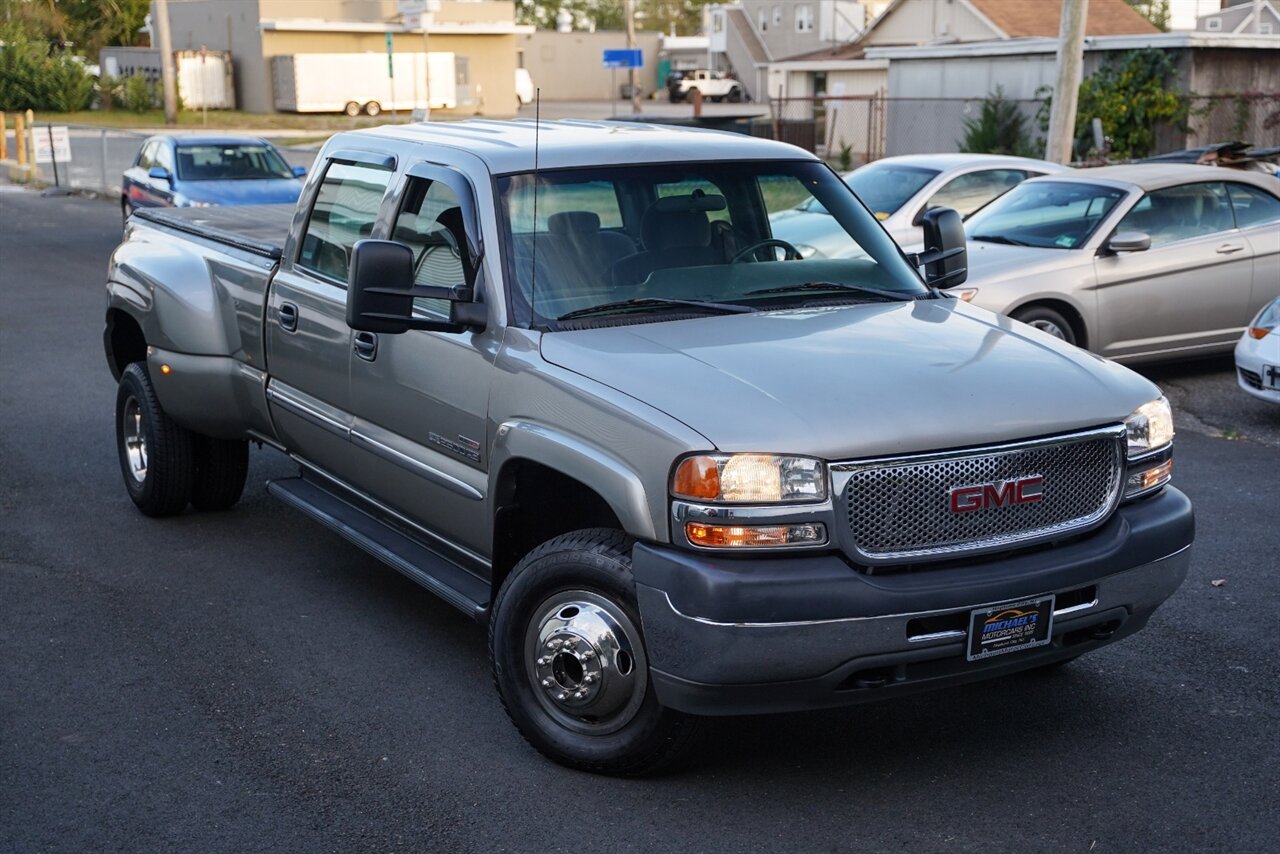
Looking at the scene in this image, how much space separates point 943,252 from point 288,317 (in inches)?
107

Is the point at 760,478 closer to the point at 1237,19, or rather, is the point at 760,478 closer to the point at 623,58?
the point at 623,58

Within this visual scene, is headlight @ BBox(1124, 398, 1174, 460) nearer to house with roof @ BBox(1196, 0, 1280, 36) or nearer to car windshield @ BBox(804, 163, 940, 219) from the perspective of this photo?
car windshield @ BBox(804, 163, 940, 219)

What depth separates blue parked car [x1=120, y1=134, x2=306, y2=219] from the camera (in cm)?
1845

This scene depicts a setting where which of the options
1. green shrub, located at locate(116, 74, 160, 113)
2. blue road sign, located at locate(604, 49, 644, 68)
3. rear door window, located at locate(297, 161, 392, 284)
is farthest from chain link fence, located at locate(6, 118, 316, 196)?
rear door window, located at locate(297, 161, 392, 284)

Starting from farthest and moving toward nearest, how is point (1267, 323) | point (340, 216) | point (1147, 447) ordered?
point (1267, 323)
point (340, 216)
point (1147, 447)

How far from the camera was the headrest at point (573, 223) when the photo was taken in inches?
204

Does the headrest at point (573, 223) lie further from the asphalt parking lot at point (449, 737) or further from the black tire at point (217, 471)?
the black tire at point (217, 471)

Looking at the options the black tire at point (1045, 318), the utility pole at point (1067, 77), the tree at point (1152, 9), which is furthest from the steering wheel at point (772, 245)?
the tree at point (1152, 9)

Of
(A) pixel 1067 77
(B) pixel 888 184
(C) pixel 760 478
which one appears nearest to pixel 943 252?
(C) pixel 760 478

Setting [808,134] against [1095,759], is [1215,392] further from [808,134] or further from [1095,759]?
[808,134]

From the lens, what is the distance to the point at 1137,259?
35.2 feet

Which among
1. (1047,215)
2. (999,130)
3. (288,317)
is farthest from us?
(999,130)

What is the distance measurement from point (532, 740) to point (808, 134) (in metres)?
30.4

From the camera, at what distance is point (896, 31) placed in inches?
2191
